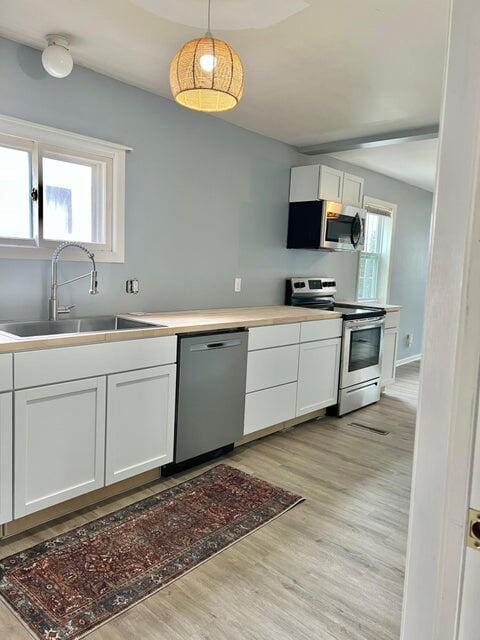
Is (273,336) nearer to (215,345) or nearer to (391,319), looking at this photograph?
(215,345)

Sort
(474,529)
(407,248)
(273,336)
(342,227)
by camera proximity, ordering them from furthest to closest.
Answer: (407,248) → (342,227) → (273,336) → (474,529)

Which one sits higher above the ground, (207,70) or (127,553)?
(207,70)

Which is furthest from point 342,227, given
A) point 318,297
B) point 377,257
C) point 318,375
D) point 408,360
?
point 408,360

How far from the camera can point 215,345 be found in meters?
2.81

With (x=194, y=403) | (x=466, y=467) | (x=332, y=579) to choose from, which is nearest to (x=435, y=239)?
(x=466, y=467)

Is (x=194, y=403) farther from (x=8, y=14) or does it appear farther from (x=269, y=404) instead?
(x=8, y=14)

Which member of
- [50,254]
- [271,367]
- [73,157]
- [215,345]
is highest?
[73,157]

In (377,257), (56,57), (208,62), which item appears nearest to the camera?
(208,62)

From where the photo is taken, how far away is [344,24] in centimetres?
213

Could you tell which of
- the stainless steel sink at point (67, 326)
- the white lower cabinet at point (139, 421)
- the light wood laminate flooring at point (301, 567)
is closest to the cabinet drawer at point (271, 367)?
the light wood laminate flooring at point (301, 567)

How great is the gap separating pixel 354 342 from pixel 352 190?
1.56 m

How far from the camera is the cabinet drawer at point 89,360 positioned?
1.98 metres

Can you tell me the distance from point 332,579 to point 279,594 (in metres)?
0.25

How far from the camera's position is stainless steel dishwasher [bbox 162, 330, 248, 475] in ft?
8.76
